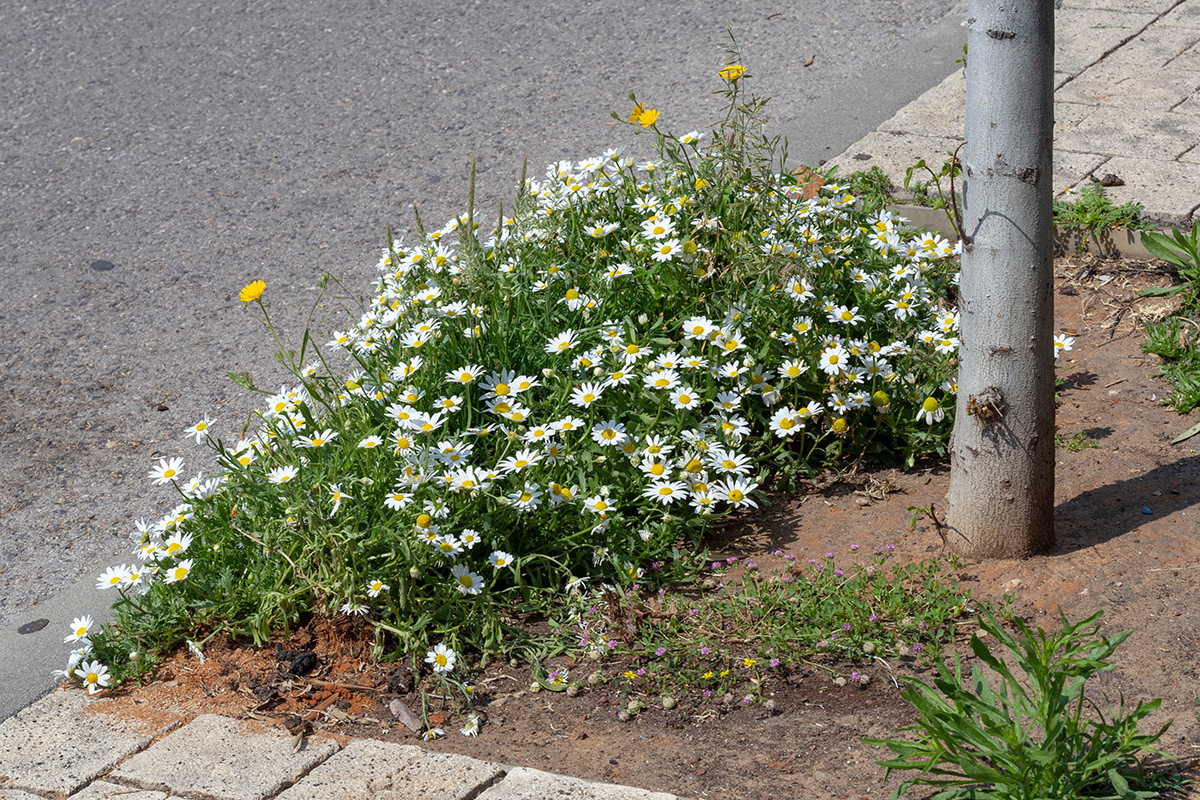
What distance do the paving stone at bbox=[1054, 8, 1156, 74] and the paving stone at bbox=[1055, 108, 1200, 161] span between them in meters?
0.71

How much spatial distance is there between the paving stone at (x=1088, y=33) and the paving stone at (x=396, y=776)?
4.87 meters

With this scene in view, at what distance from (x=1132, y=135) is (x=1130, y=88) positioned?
2.03 feet

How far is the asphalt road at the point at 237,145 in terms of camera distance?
4.20m

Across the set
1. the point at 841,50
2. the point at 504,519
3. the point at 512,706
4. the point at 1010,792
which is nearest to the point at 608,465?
the point at 504,519

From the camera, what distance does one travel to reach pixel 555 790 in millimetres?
2303

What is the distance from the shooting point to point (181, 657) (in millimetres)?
2975

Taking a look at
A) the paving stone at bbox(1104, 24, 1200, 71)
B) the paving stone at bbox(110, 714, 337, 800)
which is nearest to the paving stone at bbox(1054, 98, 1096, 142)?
the paving stone at bbox(1104, 24, 1200, 71)

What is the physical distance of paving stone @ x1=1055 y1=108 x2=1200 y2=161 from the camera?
4.90 m

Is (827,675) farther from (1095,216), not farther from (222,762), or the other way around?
(1095,216)

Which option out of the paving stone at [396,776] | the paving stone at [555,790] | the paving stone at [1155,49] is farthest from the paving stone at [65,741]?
the paving stone at [1155,49]

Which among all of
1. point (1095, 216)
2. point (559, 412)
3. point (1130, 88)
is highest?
point (1130, 88)

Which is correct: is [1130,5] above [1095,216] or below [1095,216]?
above

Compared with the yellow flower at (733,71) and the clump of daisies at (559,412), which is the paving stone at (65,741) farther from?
the yellow flower at (733,71)

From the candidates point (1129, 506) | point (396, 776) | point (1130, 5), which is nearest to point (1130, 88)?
point (1130, 5)
